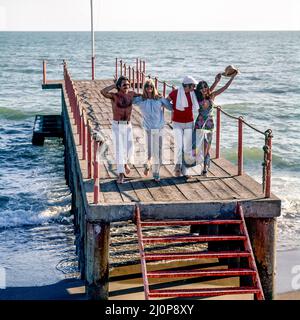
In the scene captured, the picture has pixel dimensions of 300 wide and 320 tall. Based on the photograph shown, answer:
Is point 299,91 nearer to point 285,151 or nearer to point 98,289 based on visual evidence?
point 285,151

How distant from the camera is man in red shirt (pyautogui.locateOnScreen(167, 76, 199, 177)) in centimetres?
898

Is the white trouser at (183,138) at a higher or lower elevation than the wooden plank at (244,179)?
higher

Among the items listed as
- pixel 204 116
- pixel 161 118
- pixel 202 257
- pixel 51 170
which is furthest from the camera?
pixel 51 170

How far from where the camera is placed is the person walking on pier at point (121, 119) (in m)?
9.05

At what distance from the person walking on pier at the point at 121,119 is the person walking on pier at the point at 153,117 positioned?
0.52 ft

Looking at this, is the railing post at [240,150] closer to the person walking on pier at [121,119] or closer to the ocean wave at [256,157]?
the person walking on pier at [121,119]

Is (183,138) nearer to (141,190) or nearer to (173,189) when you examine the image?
(173,189)

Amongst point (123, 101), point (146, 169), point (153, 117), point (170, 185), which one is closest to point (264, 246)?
point (170, 185)

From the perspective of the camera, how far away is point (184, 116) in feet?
30.0

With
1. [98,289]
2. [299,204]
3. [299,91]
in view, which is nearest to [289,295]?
[98,289]

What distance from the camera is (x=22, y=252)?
12.4 metres

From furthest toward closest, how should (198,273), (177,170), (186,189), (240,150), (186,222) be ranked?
(177,170) < (240,150) < (186,189) < (186,222) < (198,273)

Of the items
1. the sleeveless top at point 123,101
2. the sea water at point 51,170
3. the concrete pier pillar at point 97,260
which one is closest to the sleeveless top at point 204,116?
the sleeveless top at point 123,101

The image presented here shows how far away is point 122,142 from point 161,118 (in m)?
0.69
